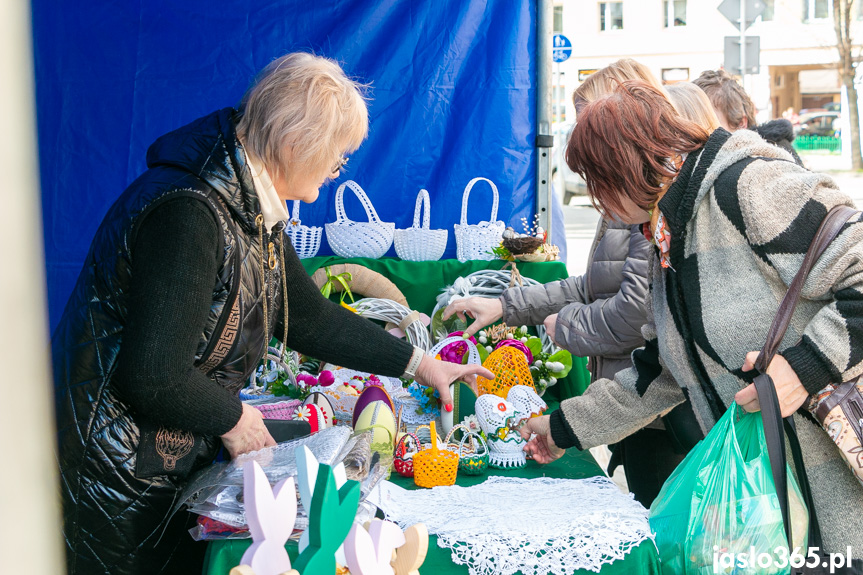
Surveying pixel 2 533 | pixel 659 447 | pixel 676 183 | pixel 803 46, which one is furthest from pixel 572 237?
pixel 803 46

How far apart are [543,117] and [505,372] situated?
1416 mm

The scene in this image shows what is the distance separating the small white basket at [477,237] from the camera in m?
2.84

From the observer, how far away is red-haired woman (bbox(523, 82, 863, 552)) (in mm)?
1259

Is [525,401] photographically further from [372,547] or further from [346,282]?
[372,547]

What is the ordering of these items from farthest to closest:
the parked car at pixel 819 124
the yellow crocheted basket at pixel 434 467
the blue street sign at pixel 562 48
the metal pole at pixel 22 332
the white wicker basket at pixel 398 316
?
1. the parked car at pixel 819 124
2. the blue street sign at pixel 562 48
3. the white wicker basket at pixel 398 316
4. the yellow crocheted basket at pixel 434 467
5. the metal pole at pixel 22 332

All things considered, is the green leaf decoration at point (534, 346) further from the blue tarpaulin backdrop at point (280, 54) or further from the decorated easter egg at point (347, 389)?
the blue tarpaulin backdrop at point (280, 54)

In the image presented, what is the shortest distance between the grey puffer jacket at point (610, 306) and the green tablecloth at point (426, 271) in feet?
1.23

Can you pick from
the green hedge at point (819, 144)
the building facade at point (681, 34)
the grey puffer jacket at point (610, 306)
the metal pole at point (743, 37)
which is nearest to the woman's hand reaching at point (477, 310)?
the grey puffer jacket at point (610, 306)

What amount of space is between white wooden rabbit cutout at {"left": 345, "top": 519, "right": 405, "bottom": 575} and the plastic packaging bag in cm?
58

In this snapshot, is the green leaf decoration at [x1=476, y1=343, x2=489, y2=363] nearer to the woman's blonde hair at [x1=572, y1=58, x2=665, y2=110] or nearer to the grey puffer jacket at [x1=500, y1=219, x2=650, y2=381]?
the grey puffer jacket at [x1=500, y1=219, x2=650, y2=381]

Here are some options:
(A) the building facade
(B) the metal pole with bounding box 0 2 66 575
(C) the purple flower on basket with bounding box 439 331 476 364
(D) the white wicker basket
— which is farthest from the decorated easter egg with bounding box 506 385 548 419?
(A) the building facade

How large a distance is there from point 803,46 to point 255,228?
27212 millimetres

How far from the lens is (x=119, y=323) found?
130 cm

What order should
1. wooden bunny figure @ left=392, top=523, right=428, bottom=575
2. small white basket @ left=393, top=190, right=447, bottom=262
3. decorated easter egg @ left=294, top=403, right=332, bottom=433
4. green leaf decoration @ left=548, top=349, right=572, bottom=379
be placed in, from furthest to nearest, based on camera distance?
small white basket @ left=393, top=190, right=447, bottom=262
green leaf decoration @ left=548, top=349, right=572, bottom=379
decorated easter egg @ left=294, top=403, right=332, bottom=433
wooden bunny figure @ left=392, top=523, right=428, bottom=575
